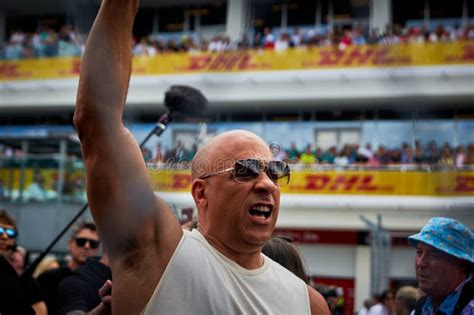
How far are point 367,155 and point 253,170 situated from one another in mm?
11801

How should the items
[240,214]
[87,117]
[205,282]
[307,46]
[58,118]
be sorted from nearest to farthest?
1. [87,117]
2. [205,282]
3. [240,214]
4. [307,46]
5. [58,118]

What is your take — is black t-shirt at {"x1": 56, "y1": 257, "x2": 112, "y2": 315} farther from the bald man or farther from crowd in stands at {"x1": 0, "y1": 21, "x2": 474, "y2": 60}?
the bald man

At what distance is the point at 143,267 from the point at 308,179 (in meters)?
13.4

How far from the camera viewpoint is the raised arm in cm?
137

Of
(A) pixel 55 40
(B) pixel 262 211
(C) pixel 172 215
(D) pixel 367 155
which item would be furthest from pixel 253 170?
(D) pixel 367 155

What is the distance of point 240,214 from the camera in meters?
1.65

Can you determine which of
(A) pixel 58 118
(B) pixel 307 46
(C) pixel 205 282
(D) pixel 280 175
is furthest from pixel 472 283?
(A) pixel 58 118

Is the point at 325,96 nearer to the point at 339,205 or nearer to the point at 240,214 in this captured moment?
the point at 339,205

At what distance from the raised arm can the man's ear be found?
0.29 meters

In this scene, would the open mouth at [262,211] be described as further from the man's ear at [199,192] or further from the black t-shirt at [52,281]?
the black t-shirt at [52,281]

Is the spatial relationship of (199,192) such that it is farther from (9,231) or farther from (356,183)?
(356,183)

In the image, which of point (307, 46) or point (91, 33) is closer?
point (91, 33)

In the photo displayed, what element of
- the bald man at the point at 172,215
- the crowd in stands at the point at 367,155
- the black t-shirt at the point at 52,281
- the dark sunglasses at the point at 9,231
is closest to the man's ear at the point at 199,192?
the bald man at the point at 172,215

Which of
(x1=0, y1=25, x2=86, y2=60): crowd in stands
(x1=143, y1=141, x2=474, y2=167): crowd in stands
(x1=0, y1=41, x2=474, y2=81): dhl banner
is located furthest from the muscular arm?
(x1=0, y1=41, x2=474, y2=81): dhl banner
